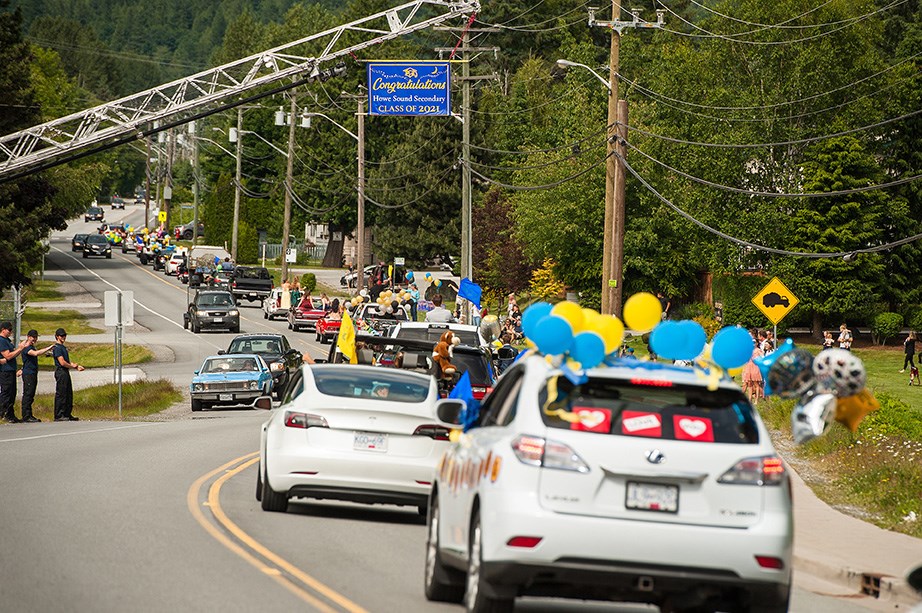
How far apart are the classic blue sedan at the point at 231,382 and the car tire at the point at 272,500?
20.8 metres

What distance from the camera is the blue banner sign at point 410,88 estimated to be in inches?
2136

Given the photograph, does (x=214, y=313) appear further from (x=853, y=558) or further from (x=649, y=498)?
(x=649, y=498)

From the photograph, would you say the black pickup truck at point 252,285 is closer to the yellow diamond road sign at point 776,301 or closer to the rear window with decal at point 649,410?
the yellow diamond road sign at point 776,301

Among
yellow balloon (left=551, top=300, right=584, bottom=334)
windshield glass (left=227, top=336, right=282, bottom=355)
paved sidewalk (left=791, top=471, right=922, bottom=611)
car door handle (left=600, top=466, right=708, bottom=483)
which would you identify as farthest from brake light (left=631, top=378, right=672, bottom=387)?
windshield glass (left=227, top=336, right=282, bottom=355)

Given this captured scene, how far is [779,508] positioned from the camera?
8.98 metres

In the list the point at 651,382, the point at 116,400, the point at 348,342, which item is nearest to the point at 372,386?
the point at 651,382

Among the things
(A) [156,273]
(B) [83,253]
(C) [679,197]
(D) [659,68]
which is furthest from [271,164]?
(C) [679,197]

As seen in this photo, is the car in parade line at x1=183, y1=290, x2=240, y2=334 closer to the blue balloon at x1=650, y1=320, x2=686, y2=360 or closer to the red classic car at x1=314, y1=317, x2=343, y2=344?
A: the red classic car at x1=314, y1=317, x2=343, y2=344

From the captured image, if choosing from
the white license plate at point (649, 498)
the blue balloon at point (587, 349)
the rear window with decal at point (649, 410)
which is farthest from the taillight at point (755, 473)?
the blue balloon at point (587, 349)

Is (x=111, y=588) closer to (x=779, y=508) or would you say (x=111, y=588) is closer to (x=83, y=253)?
(x=779, y=508)

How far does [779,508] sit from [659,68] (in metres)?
68.6

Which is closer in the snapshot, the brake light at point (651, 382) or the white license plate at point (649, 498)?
the white license plate at point (649, 498)

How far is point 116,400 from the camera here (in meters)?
39.2

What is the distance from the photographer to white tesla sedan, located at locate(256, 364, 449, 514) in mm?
14758
